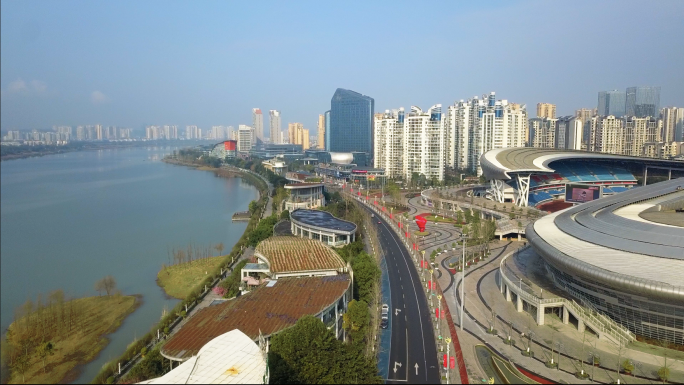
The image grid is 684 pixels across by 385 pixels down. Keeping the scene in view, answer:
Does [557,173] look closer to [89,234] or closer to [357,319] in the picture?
[357,319]

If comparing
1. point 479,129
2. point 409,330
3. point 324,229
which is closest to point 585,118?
point 479,129

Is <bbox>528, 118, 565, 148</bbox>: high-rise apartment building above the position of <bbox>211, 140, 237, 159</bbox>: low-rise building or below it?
above

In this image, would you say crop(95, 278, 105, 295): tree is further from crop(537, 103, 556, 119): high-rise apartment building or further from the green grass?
crop(537, 103, 556, 119): high-rise apartment building

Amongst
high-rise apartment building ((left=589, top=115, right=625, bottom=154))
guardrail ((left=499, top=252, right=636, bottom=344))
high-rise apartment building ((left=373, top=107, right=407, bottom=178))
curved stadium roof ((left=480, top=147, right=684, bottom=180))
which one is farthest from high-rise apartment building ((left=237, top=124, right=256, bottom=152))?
guardrail ((left=499, top=252, right=636, bottom=344))

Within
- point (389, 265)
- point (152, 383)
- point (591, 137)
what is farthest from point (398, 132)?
point (152, 383)

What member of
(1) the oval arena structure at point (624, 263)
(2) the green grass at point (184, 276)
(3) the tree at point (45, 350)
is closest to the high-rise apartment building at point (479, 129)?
(1) the oval arena structure at point (624, 263)

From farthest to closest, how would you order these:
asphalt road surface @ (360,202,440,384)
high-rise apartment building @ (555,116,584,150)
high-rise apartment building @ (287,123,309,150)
Answer: high-rise apartment building @ (287,123,309,150) → high-rise apartment building @ (555,116,584,150) → asphalt road surface @ (360,202,440,384)

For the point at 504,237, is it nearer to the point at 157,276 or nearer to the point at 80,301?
the point at 157,276
